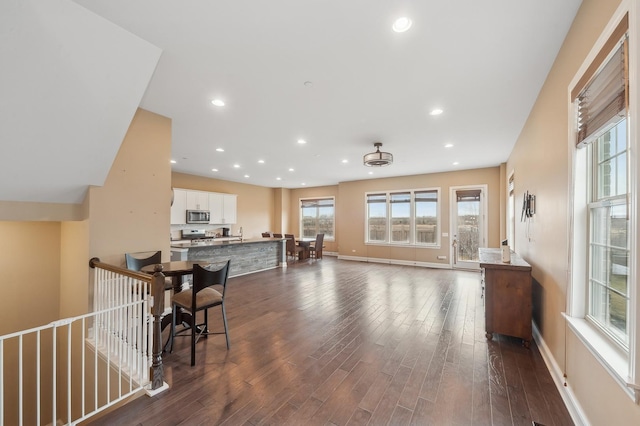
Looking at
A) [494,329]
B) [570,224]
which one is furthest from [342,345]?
[570,224]

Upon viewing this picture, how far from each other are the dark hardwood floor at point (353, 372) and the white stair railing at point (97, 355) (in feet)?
1.02

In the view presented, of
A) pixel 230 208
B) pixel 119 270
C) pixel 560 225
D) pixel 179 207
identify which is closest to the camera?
pixel 560 225

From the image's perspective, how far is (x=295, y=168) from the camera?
709 centimetres

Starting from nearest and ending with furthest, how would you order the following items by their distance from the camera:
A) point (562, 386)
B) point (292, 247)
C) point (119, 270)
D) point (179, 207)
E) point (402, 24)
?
point (402, 24), point (562, 386), point (119, 270), point (179, 207), point (292, 247)

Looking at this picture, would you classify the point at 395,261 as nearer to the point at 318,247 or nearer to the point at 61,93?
the point at 318,247

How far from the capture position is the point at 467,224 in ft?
23.8

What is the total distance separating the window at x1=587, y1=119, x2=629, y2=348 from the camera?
4.92 feet

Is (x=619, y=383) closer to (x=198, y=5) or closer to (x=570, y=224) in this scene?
(x=570, y=224)

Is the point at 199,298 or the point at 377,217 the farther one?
the point at 377,217

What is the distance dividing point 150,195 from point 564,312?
4654 millimetres

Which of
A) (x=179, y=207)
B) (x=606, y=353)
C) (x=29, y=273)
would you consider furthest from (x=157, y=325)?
(x=179, y=207)

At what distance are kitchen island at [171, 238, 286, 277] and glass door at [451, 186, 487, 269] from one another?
5127mm

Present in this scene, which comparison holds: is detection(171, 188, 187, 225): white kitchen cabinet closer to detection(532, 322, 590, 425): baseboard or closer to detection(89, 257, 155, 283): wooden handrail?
detection(89, 257, 155, 283): wooden handrail

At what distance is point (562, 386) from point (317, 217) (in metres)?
9.06
